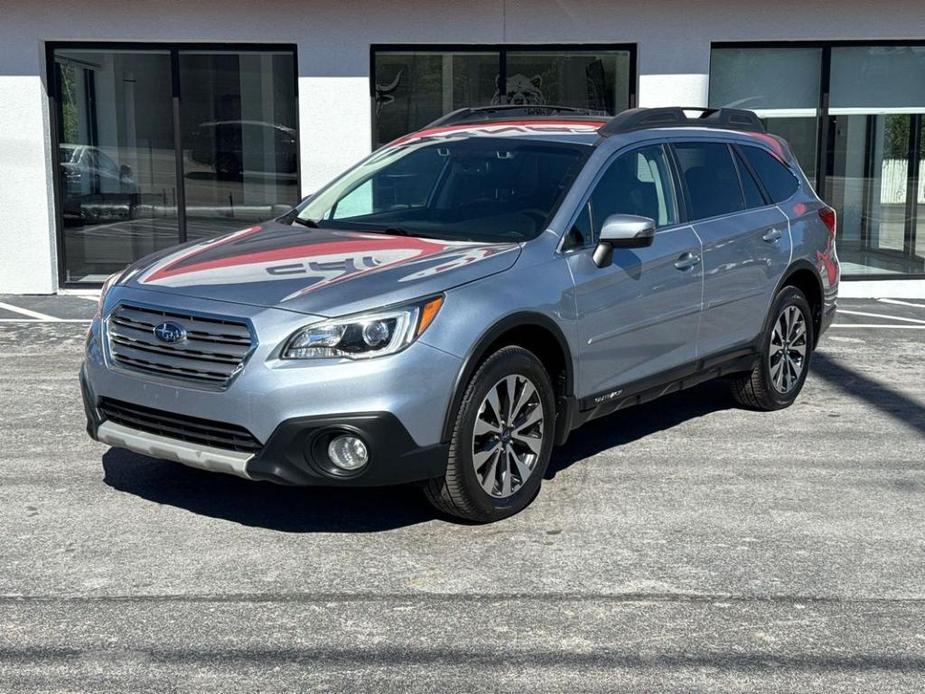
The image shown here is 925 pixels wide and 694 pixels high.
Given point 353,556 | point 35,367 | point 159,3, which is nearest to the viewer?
point 353,556

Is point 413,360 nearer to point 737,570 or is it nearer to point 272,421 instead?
point 272,421

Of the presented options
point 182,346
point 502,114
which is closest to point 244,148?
point 502,114

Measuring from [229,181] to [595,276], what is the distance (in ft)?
26.4

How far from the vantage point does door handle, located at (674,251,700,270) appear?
6.43 m

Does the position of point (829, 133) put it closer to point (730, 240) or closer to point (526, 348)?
point (730, 240)

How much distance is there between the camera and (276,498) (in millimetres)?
5828

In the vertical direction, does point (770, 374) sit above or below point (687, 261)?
below

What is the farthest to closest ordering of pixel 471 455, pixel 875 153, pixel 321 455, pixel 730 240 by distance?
pixel 875 153
pixel 730 240
pixel 471 455
pixel 321 455

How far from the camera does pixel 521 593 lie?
4.66m

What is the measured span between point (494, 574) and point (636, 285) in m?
1.88

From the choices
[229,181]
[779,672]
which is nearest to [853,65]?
[229,181]

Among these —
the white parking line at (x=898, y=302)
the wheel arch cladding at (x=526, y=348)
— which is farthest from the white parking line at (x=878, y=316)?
the wheel arch cladding at (x=526, y=348)

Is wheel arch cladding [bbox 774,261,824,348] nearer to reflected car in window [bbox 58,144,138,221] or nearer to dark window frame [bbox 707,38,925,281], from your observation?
dark window frame [bbox 707,38,925,281]

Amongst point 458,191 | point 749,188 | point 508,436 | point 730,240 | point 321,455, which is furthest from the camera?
point 749,188
